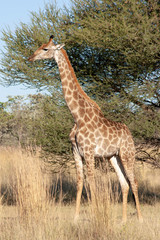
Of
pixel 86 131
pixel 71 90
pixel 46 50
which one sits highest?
pixel 46 50

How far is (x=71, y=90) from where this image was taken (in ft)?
23.6

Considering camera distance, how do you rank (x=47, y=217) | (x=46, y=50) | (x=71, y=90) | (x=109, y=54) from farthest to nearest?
(x=109, y=54)
(x=71, y=90)
(x=46, y=50)
(x=47, y=217)

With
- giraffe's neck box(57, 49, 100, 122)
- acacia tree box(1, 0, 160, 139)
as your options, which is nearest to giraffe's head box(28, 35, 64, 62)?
giraffe's neck box(57, 49, 100, 122)

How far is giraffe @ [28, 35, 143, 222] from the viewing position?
6.90 metres

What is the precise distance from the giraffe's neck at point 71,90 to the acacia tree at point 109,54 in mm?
1624

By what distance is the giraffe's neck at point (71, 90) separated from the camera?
23.3 ft

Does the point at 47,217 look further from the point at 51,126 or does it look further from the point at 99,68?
the point at 99,68

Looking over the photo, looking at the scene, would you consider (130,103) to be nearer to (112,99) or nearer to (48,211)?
(112,99)

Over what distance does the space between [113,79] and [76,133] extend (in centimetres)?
285

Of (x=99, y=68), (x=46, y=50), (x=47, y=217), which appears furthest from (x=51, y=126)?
(x=47, y=217)

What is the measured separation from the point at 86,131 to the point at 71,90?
84cm

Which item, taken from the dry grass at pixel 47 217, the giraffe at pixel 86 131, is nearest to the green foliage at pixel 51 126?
the giraffe at pixel 86 131

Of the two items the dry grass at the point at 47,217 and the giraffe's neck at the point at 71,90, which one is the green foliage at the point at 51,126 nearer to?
the giraffe's neck at the point at 71,90

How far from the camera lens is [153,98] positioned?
9.04 metres
